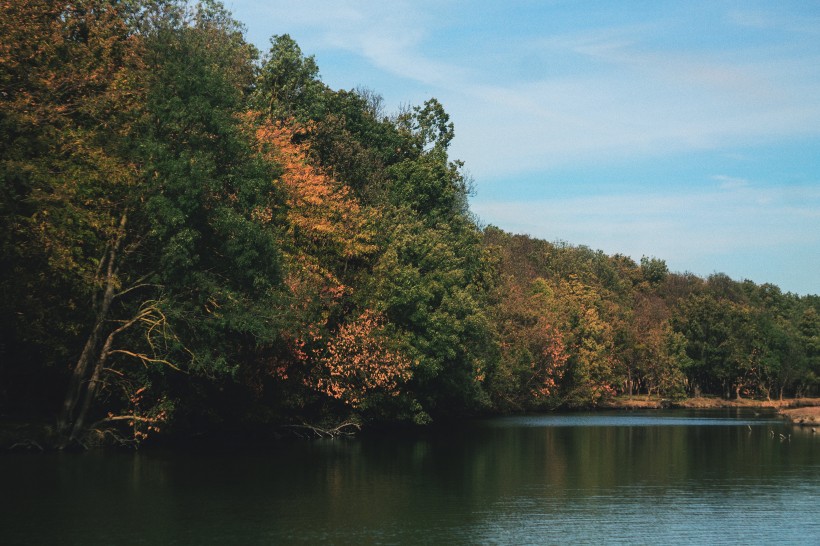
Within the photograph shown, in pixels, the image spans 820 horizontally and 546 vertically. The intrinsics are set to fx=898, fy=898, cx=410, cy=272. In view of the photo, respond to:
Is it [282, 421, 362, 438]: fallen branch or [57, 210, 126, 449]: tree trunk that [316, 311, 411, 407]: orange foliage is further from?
[57, 210, 126, 449]: tree trunk

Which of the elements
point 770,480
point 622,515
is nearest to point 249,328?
point 622,515

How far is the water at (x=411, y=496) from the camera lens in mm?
27391

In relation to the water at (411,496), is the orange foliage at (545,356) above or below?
above

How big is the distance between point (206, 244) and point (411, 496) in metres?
20.0

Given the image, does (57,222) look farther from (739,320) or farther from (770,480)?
(739,320)

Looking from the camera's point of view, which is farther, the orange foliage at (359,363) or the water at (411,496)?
the orange foliage at (359,363)

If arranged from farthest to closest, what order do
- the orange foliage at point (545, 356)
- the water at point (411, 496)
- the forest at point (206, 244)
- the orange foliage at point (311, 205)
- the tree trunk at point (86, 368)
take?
1. the orange foliage at point (545, 356)
2. the orange foliage at point (311, 205)
3. the tree trunk at point (86, 368)
4. the forest at point (206, 244)
5. the water at point (411, 496)

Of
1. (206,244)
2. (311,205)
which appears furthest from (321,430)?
(206,244)

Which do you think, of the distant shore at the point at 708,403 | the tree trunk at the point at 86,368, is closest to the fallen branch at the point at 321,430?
the tree trunk at the point at 86,368

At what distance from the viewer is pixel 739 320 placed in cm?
15250

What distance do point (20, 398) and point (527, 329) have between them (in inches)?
2561

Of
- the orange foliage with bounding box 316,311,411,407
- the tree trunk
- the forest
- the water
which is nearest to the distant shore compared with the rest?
the forest

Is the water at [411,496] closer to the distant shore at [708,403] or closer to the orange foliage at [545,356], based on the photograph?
the orange foliage at [545,356]

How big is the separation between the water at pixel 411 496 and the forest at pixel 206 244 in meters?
5.32
